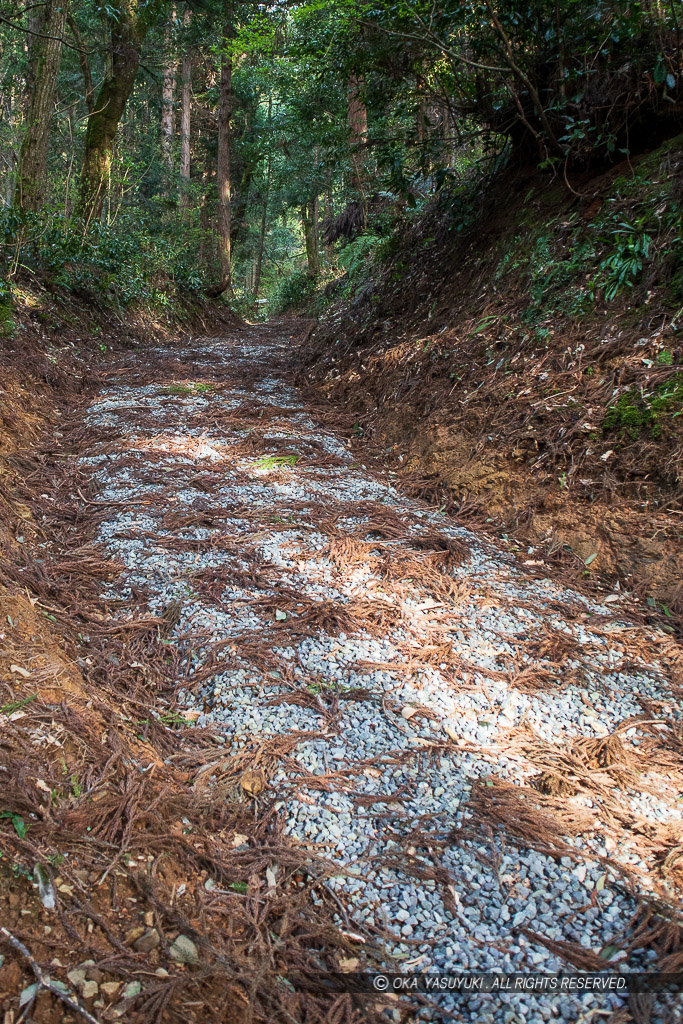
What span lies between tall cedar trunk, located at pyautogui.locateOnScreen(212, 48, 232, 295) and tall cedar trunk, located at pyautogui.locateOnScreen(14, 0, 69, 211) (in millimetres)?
6818

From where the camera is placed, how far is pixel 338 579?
3049 millimetres

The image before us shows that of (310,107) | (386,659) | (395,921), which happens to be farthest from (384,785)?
(310,107)

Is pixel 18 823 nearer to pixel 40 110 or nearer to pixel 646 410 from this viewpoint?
pixel 646 410

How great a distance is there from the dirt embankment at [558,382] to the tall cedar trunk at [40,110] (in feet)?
18.9

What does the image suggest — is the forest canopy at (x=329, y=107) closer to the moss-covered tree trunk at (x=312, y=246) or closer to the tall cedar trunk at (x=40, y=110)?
the tall cedar trunk at (x=40, y=110)

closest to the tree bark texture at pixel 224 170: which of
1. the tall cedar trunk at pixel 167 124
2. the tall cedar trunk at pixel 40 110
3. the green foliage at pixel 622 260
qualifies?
the tall cedar trunk at pixel 167 124

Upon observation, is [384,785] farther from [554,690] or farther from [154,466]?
[154,466]

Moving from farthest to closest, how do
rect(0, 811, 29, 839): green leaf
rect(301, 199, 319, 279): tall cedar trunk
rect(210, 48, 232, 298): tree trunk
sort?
rect(301, 199, 319, 279): tall cedar trunk → rect(210, 48, 232, 298): tree trunk → rect(0, 811, 29, 839): green leaf

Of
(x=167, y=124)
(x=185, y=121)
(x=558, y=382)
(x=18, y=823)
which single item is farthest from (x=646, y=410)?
(x=185, y=121)

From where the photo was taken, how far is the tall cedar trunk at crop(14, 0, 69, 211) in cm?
792

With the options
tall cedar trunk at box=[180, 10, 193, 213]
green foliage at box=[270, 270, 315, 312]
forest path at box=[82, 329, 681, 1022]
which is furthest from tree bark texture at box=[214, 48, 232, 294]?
forest path at box=[82, 329, 681, 1022]

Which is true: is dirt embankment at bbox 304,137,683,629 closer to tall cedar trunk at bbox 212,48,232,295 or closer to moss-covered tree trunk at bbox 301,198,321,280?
tall cedar trunk at bbox 212,48,232,295

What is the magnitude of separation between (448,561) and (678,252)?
2606mm

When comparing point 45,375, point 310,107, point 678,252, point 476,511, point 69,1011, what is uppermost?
point 310,107
